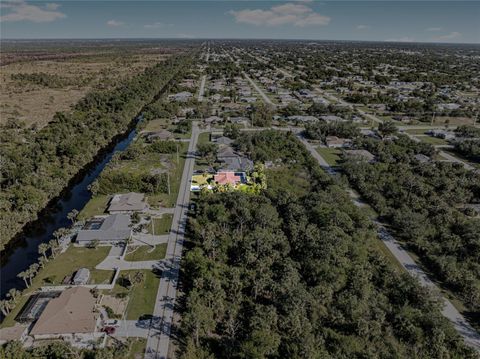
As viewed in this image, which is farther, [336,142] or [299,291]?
[336,142]

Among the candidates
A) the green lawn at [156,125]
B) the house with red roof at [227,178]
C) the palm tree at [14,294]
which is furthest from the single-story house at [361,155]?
the palm tree at [14,294]

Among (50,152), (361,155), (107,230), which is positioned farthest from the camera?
(361,155)

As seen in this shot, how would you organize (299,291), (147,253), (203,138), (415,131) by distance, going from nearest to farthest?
(299,291), (147,253), (203,138), (415,131)

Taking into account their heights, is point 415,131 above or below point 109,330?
above

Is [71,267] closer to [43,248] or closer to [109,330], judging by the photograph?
[43,248]

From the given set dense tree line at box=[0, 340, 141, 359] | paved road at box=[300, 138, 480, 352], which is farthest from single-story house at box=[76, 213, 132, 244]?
paved road at box=[300, 138, 480, 352]

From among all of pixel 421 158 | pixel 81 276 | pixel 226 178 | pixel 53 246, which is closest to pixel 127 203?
pixel 53 246
